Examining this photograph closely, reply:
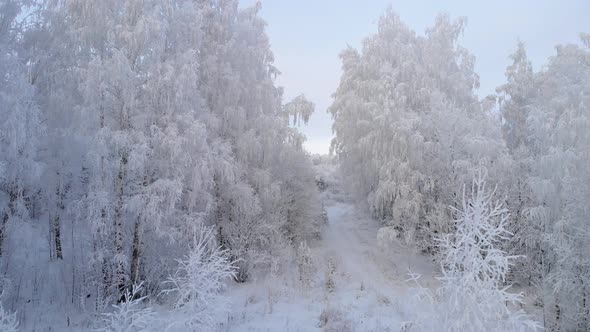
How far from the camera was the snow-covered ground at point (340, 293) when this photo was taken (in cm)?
1098

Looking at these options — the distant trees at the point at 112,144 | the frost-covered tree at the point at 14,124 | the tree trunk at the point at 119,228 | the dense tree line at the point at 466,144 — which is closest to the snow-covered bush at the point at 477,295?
the distant trees at the point at 112,144

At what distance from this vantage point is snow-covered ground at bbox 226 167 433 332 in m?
11.0

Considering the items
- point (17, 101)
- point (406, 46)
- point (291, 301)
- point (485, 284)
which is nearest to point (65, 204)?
point (17, 101)

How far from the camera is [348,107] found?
20.1 meters

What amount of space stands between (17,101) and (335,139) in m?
16.2

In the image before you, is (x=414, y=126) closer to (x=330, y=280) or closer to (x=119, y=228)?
(x=330, y=280)

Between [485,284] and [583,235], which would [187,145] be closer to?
[485,284]

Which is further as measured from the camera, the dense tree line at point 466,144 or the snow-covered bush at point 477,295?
the dense tree line at point 466,144

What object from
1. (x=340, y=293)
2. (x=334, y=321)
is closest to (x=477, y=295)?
(x=334, y=321)

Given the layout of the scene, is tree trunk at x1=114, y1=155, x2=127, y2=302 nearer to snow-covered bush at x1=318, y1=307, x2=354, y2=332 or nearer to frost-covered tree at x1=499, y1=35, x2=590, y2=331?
snow-covered bush at x1=318, y1=307, x2=354, y2=332

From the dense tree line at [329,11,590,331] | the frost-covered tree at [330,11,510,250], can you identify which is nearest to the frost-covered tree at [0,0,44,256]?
the dense tree line at [329,11,590,331]

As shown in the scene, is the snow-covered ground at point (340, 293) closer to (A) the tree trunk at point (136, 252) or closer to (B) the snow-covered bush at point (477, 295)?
(B) the snow-covered bush at point (477, 295)

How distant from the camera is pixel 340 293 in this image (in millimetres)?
14172

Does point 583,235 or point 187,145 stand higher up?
point 187,145
